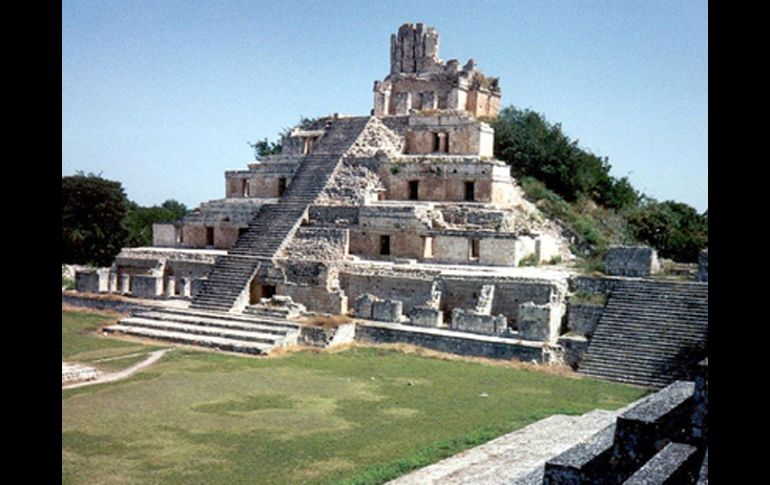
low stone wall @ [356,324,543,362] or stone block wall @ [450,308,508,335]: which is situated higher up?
stone block wall @ [450,308,508,335]

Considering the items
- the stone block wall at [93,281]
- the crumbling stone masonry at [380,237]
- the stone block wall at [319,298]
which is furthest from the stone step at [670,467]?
the stone block wall at [93,281]

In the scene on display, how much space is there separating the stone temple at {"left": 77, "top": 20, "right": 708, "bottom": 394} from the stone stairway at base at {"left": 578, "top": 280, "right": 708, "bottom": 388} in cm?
4

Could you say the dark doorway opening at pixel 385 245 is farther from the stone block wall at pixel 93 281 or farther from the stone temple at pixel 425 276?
the stone block wall at pixel 93 281

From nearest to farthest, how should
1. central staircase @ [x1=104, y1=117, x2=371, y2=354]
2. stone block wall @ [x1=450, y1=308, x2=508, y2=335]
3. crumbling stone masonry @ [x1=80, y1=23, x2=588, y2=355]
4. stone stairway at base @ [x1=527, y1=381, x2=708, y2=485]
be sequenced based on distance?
stone stairway at base @ [x1=527, y1=381, x2=708, y2=485] < stone block wall @ [x1=450, y1=308, x2=508, y2=335] < central staircase @ [x1=104, y1=117, x2=371, y2=354] < crumbling stone masonry @ [x1=80, y1=23, x2=588, y2=355]

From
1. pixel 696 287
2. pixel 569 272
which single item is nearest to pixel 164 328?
pixel 569 272

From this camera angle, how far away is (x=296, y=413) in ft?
42.8

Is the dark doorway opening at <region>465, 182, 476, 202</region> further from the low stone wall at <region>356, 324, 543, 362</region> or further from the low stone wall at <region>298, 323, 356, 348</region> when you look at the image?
the low stone wall at <region>298, 323, 356, 348</region>

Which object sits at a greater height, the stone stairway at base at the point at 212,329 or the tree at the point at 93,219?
the tree at the point at 93,219

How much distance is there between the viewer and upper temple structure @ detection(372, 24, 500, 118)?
31.8 meters

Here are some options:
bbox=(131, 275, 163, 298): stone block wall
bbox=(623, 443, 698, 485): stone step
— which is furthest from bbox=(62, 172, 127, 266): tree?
bbox=(623, 443, 698, 485): stone step

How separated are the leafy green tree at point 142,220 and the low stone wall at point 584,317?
20.0 metres

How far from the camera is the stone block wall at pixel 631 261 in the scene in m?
19.2

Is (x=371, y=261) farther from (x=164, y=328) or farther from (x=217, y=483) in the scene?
(x=217, y=483)
